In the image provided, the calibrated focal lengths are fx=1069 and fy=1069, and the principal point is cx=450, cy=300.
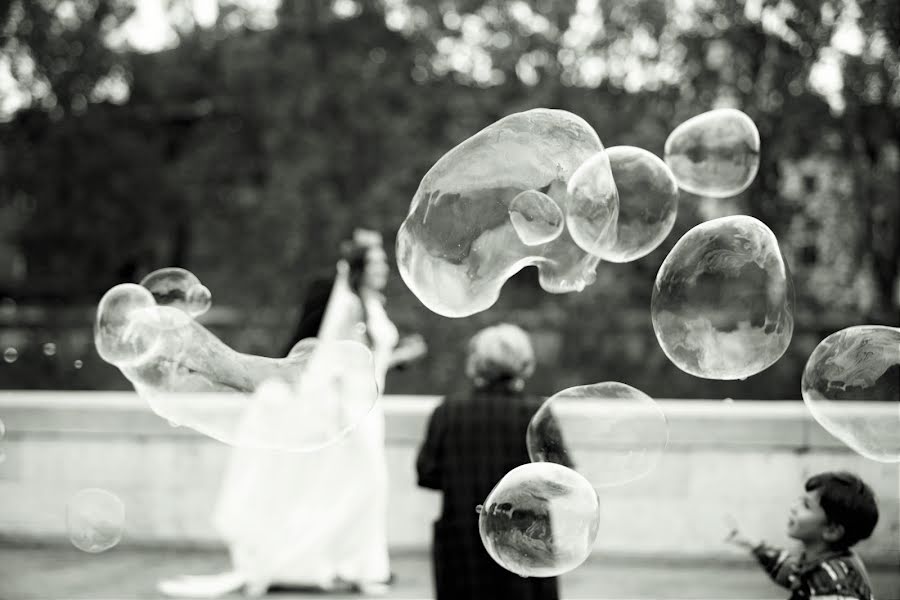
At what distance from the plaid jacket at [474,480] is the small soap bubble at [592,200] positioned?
2.28ft

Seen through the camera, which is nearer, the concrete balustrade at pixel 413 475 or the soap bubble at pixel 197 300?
the soap bubble at pixel 197 300

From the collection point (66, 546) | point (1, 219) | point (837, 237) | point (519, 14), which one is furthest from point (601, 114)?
point (1, 219)

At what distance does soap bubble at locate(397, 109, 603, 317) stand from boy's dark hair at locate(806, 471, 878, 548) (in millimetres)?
1319

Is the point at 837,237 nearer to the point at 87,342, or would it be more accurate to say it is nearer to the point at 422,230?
the point at 422,230

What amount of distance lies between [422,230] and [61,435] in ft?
14.7

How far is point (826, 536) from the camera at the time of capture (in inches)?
132

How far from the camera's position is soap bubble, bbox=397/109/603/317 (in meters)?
3.83

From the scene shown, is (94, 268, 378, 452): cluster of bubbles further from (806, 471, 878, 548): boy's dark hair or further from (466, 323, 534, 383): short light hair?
(806, 471, 878, 548): boy's dark hair

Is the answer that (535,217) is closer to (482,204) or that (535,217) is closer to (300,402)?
(482,204)

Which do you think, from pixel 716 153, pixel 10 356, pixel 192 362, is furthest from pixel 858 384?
pixel 10 356

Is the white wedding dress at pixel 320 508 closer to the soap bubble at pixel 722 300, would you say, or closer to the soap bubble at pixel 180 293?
the soap bubble at pixel 180 293

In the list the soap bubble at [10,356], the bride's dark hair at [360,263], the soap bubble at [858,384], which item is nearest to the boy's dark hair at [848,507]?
the soap bubble at [858,384]

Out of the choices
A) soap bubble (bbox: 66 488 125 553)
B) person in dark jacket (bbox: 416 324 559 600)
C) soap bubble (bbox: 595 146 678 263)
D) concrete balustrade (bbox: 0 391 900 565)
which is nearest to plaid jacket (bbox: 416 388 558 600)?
person in dark jacket (bbox: 416 324 559 600)

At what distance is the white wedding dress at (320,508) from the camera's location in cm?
615
